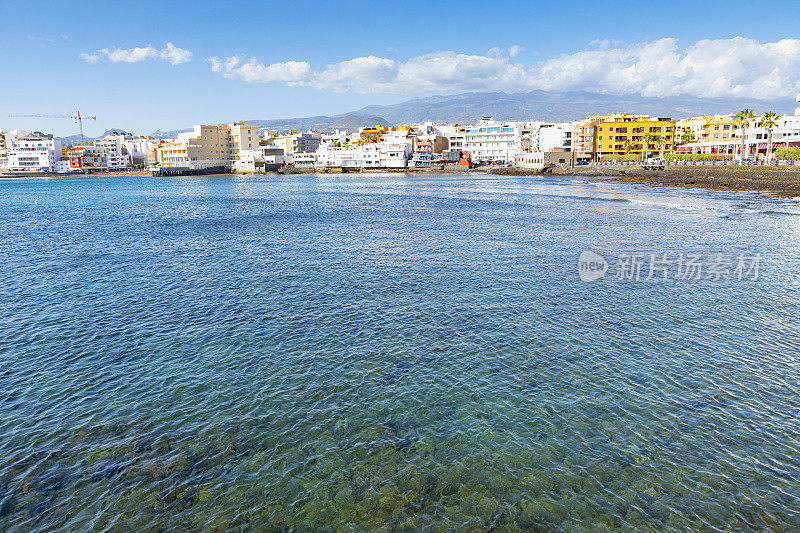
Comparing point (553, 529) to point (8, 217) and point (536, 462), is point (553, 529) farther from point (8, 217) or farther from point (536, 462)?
point (8, 217)

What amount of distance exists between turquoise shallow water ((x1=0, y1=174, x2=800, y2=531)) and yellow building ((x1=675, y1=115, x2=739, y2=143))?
125 meters

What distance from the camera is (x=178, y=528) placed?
8711mm

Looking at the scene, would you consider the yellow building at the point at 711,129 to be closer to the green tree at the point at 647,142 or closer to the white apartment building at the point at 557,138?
the green tree at the point at 647,142

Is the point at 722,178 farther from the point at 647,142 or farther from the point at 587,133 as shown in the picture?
the point at 587,133

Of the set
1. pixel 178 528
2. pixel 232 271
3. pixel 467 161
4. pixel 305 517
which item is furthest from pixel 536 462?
pixel 467 161

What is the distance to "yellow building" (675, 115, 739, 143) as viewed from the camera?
130 m

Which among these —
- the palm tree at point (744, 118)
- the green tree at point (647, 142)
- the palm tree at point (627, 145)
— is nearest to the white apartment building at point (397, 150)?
the palm tree at point (627, 145)

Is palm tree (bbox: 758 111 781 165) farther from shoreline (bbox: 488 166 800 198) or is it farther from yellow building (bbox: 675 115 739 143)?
yellow building (bbox: 675 115 739 143)

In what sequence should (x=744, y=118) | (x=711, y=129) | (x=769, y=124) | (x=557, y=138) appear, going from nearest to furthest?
(x=769, y=124)
(x=744, y=118)
(x=711, y=129)
(x=557, y=138)

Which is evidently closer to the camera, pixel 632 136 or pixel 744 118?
pixel 744 118

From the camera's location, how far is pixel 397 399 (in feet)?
43.0

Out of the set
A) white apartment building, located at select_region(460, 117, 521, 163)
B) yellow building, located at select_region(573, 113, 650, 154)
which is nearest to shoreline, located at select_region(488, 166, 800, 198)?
yellow building, located at select_region(573, 113, 650, 154)

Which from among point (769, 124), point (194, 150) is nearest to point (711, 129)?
point (769, 124)

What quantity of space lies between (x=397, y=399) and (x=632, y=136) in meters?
157
